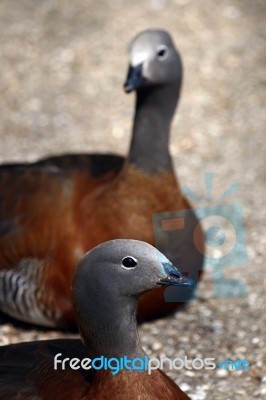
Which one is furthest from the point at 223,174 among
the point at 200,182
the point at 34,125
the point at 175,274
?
the point at 175,274

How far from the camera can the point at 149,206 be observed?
14.3ft

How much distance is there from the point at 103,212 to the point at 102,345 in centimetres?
132

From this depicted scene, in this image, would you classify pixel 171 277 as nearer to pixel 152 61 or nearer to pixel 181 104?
pixel 152 61

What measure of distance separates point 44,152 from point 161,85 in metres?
2.01

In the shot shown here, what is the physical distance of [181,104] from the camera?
675cm

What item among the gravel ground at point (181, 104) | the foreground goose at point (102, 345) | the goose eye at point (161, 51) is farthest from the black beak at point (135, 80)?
the foreground goose at point (102, 345)

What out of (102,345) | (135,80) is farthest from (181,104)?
(102,345)

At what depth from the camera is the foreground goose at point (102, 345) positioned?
2.94 meters

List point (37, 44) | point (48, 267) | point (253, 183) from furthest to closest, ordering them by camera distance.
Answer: point (37, 44) → point (253, 183) → point (48, 267)

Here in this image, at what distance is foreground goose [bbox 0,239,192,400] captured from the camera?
2.94m

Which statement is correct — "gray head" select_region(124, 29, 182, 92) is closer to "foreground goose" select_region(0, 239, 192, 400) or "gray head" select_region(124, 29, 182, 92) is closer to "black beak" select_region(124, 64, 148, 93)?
"black beak" select_region(124, 64, 148, 93)

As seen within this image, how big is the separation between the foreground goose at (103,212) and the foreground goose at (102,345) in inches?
37.5

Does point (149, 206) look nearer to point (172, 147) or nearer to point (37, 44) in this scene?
point (172, 147)

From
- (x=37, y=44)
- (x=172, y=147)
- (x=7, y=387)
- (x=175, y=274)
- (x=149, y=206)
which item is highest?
(x=37, y=44)
